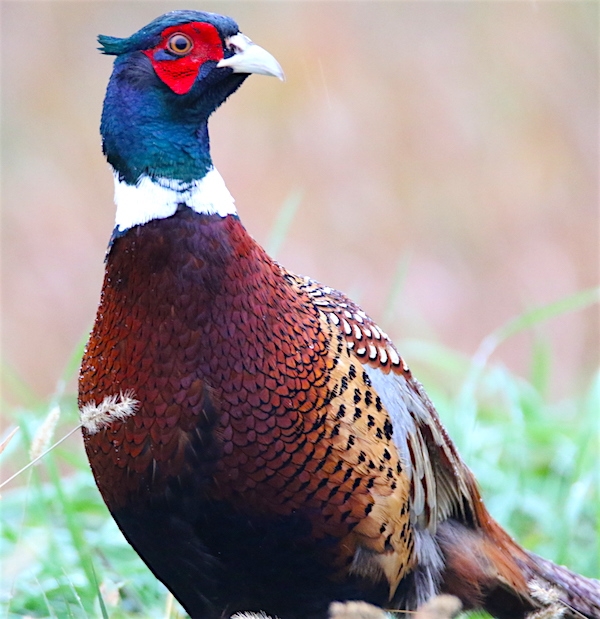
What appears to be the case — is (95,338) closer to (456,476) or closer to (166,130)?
(166,130)

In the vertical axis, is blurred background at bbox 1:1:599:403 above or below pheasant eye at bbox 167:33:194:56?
above

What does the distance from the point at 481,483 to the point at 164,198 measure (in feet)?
8.37

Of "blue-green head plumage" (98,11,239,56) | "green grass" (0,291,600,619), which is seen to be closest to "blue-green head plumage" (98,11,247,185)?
"blue-green head plumage" (98,11,239,56)

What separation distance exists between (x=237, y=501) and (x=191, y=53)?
1.20 meters

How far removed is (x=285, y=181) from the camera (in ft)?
30.7

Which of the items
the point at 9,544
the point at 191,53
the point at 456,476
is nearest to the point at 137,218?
the point at 191,53

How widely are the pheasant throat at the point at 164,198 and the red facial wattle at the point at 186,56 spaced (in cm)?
24

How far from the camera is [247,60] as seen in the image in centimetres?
266

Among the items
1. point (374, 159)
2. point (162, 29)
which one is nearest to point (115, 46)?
point (162, 29)

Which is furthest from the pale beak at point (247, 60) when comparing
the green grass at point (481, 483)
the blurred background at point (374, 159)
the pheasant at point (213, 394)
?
the blurred background at point (374, 159)

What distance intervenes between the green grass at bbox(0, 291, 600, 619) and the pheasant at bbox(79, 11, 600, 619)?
53 centimetres

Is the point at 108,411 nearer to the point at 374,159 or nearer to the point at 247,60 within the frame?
the point at 247,60

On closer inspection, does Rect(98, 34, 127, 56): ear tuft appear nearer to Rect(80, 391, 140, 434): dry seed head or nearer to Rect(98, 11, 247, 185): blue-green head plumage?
Rect(98, 11, 247, 185): blue-green head plumage

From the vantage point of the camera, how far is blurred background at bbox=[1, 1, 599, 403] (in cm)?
909
